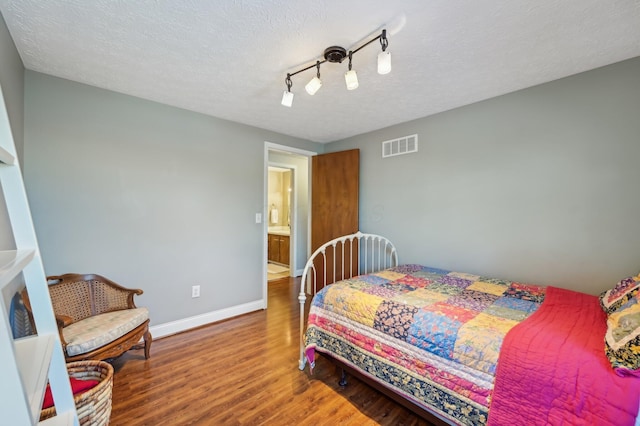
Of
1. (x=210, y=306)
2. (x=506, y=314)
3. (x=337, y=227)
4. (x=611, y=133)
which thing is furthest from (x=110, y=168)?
(x=611, y=133)

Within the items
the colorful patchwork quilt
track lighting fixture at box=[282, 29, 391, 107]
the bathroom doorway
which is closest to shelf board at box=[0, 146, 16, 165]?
track lighting fixture at box=[282, 29, 391, 107]

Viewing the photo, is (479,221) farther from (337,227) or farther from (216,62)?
(216,62)

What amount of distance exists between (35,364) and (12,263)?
12.5 inches

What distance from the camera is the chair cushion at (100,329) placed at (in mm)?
1758

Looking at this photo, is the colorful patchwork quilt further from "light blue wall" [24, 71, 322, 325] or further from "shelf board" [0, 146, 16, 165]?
"shelf board" [0, 146, 16, 165]

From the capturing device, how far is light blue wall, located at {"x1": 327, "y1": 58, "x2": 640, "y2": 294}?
1.90m

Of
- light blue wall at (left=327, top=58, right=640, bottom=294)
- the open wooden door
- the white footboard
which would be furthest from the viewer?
the open wooden door

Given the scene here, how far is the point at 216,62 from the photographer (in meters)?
1.88

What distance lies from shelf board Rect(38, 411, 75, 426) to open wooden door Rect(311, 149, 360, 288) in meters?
2.70

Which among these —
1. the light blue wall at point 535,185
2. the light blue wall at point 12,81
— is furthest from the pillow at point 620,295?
the light blue wall at point 12,81

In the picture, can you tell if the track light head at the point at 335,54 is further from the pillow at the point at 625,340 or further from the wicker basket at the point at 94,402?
the wicker basket at the point at 94,402

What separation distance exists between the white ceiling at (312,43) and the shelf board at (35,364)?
5.16 ft

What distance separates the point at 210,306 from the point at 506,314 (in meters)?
2.78

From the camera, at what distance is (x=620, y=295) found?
145 centimetres
